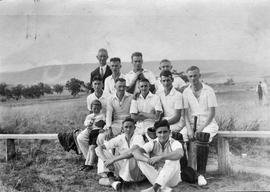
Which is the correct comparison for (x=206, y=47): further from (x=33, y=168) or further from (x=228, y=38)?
(x=33, y=168)

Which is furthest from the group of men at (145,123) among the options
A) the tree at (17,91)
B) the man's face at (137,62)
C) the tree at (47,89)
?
the tree at (17,91)

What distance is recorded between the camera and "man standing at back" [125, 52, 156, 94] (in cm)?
411

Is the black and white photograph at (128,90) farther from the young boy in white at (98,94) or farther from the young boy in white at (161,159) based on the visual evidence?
the young boy in white at (161,159)

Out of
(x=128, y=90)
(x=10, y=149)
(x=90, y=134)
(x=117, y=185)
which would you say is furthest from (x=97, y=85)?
(x=10, y=149)

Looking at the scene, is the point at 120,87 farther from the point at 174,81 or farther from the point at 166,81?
the point at 174,81

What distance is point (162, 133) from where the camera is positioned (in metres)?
3.35

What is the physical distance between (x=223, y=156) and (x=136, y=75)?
5.23 ft

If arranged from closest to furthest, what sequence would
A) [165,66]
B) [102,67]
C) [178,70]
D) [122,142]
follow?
[122,142] → [165,66] → [178,70] → [102,67]

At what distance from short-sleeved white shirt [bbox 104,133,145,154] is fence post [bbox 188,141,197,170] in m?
0.64

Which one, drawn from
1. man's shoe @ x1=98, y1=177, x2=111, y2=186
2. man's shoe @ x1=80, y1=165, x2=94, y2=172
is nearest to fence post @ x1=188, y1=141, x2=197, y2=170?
man's shoe @ x1=98, y1=177, x2=111, y2=186

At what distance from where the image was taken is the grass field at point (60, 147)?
372cm

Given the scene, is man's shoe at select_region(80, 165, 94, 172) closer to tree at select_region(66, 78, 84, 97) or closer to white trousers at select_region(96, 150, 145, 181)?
white trousers at select_region(96, 150, 145, 181)

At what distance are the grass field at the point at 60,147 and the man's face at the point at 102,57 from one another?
609 millimetres

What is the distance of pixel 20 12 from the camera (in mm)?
4438
